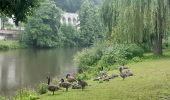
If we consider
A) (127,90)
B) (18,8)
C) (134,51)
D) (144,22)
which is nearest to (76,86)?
(127,90)

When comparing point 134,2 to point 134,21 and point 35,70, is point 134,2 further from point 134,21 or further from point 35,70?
point 35,70

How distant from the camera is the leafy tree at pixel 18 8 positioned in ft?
48.0

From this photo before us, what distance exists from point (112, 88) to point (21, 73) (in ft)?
67.7

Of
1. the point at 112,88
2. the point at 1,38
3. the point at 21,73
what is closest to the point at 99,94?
the point at 112,88

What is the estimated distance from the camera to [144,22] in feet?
A: 114

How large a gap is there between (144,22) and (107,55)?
428cm

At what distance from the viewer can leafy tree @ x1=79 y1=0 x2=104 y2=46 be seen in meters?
97.8

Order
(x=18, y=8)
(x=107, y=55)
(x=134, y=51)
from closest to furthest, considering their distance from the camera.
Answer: (x=18, y=8) → (x=107, y=55) → (x=134, y=51)

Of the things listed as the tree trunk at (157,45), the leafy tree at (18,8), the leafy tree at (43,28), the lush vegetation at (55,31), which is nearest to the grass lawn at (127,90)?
the leafy tree at (18,8)

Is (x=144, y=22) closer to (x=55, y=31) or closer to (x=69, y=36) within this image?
(x=55, y=31)

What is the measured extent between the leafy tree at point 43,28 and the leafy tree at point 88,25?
819cm

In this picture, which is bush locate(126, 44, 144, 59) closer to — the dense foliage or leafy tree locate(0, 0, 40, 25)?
the dense foliage

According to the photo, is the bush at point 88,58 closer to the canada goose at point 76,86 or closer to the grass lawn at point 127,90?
the grass lawn at point 127,90

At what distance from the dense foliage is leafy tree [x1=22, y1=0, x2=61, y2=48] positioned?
51.9 m
